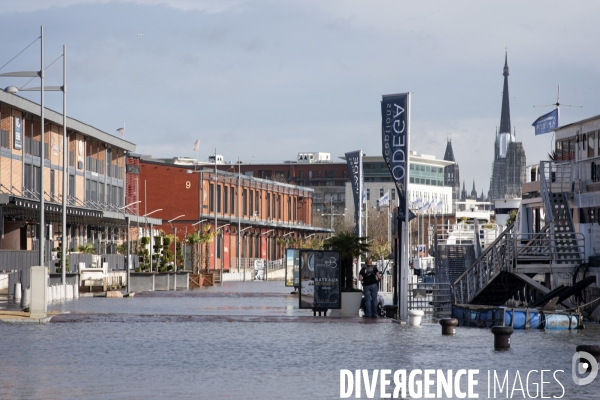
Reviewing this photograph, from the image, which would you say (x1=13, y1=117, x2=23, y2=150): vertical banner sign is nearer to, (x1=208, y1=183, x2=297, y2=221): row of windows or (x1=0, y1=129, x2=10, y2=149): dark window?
(x1=0, y1=129, x2=10, y2=149): dark window

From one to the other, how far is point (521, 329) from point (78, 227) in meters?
48.4

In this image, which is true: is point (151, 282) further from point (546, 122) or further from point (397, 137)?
point (397, 137)

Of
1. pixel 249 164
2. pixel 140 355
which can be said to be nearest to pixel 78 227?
pixel 140 355

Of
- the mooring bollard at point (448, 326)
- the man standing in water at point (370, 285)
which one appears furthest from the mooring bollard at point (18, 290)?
the mooring bollard at point (448, 326)

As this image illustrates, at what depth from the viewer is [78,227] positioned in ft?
245

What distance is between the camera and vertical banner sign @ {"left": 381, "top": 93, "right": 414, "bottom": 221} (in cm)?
3086

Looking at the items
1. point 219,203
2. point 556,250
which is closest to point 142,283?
point 556,250

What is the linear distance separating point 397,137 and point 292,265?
1013 inches

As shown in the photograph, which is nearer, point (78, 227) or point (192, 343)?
point (192, 343)

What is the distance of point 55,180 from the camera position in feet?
235

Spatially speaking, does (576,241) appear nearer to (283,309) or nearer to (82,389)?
(283,309)

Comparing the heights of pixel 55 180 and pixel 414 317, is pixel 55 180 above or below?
above

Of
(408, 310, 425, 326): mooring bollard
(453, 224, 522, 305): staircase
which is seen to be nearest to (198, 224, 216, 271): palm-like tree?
(453, 224, 522, 305): staircase

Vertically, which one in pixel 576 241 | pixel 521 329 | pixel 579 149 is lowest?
pixel 521 329
